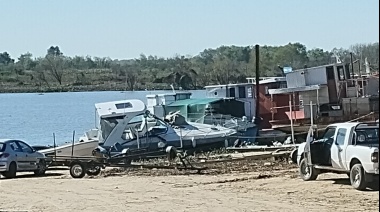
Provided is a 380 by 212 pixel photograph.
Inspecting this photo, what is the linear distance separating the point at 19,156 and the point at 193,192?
959 cm

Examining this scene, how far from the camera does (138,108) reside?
3756 centimetres

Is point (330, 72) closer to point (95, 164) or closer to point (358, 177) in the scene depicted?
point (95, 164)

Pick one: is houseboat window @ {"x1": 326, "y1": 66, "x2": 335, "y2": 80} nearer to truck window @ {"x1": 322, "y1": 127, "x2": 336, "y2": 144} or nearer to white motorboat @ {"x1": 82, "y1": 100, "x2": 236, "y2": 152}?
white motorboat @ {"x1": 82, "y1": 100, "x2": 236, "y2": 152}

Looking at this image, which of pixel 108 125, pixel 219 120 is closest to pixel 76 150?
pixel 108 125

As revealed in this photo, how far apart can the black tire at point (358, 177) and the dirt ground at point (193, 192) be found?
0.16 metres

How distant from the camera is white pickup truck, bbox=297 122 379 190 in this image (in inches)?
718

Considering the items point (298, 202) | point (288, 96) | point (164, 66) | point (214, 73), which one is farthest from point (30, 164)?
point (164, 66)

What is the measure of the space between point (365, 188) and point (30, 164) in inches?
525

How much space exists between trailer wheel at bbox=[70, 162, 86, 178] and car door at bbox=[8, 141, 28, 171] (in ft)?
6.90

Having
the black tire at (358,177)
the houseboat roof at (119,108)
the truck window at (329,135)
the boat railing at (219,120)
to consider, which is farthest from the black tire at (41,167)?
the boat railing at (219,120)

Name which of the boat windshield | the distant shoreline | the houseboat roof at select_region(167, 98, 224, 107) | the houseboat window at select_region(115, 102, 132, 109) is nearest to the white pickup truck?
the boat windshield

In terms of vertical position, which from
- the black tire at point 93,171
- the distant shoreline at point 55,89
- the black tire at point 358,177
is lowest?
the black tire at point 93,171

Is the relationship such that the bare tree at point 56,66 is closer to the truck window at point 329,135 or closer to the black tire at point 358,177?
the truck window at point 329,135

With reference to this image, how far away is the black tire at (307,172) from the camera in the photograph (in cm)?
2130
